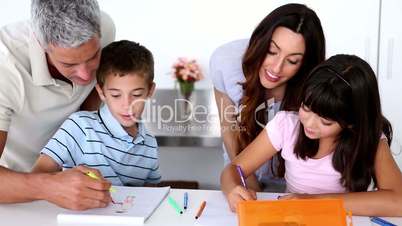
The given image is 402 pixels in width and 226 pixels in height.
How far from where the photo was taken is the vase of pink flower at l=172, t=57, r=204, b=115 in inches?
112

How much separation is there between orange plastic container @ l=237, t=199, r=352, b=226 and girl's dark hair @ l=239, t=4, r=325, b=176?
567 mm

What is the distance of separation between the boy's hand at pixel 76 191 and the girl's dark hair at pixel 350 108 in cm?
56

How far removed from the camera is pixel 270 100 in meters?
1.67

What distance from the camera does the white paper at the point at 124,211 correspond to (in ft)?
3.69

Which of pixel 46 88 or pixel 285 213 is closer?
pixel 285 213

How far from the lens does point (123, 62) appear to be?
150 centimetres

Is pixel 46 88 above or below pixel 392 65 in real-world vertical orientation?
above

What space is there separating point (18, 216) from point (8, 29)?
1.99 ft

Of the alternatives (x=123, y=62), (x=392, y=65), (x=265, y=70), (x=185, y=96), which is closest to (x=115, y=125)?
(x=123, y=62)

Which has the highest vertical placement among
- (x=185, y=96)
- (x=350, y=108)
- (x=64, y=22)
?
(x=64, y=22)

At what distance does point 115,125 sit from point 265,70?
48 centimetres

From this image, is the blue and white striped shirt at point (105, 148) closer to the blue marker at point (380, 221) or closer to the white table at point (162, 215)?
the white table at point (162, 215)

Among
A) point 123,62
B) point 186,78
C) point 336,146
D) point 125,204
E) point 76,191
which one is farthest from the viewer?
point 186,78

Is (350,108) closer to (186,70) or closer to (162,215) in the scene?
(162,215)
